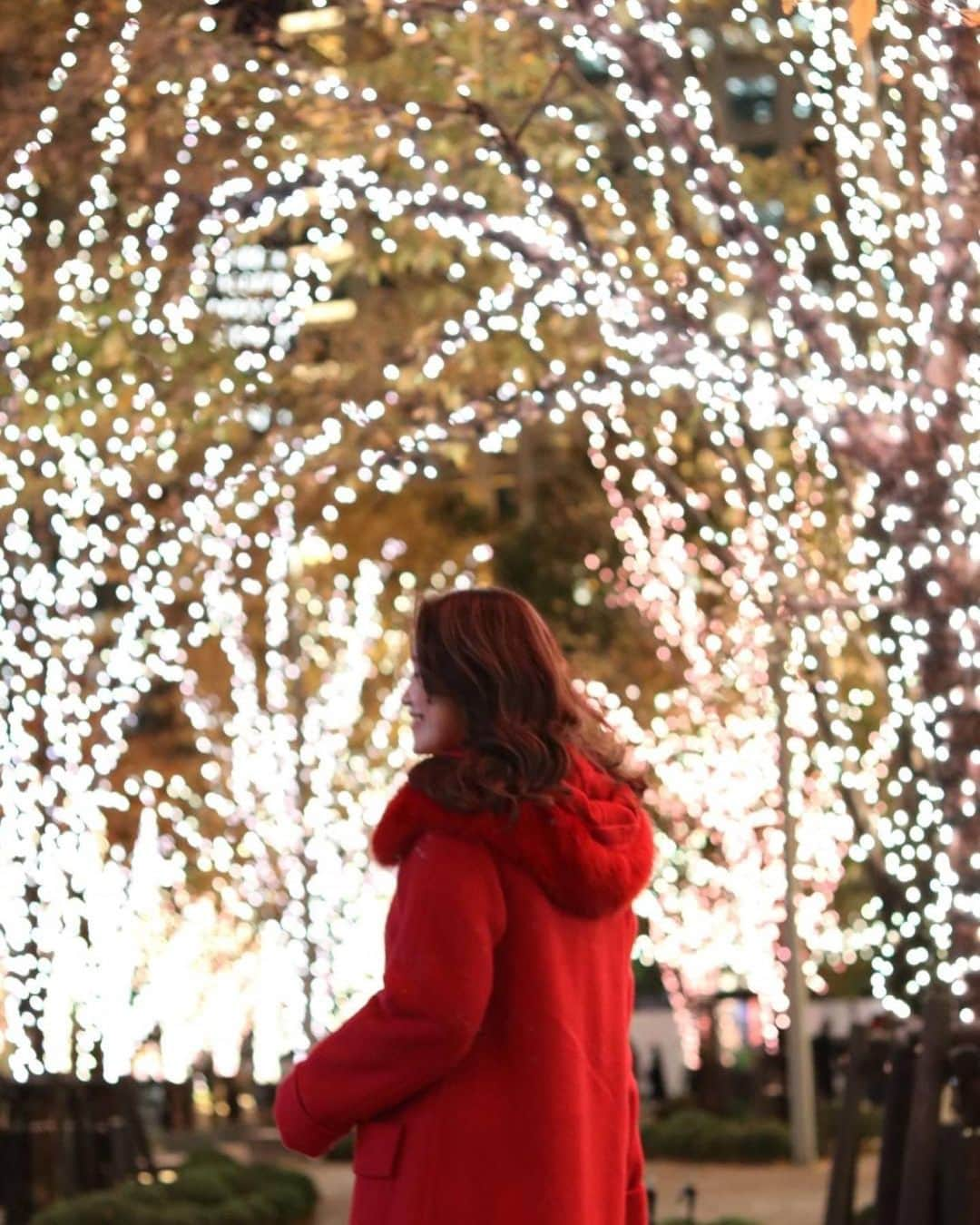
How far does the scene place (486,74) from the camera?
32.5 ft

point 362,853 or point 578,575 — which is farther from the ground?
point 578,575

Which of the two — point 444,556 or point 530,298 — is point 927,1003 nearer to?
point 530,298

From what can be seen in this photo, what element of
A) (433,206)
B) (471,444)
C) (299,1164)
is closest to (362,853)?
(299,1164)

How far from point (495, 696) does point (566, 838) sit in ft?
0.81

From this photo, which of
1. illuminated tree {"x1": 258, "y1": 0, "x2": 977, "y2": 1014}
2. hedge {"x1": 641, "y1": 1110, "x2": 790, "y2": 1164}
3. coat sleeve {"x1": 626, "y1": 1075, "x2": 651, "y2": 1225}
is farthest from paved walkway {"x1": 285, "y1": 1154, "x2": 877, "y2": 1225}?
coat sleeve {"x1": 626, "y1": 1075, "x2": 651, "y2": 1225}

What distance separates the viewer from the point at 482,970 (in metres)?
3.50

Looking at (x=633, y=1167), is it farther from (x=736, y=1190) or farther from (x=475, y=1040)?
(x=736, y=1190)

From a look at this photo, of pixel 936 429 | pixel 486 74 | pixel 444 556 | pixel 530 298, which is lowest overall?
pixel 936 429

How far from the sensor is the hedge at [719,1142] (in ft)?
53.2

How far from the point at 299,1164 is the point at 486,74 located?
10.3 meters

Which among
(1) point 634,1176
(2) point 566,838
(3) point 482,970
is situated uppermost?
(2) point 566,838

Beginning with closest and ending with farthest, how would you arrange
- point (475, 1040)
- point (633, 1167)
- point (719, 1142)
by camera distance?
point (475, 1040), point (633, 1167), point (719, 1142)

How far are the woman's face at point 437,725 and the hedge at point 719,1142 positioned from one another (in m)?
13.0

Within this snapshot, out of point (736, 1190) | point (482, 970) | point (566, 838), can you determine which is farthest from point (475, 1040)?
point (736, 1190)
